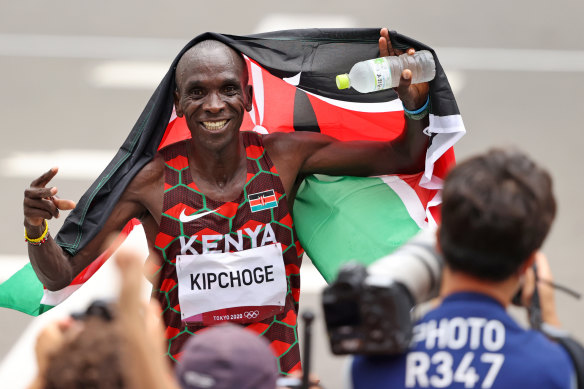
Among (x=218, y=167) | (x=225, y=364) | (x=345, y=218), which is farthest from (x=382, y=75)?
(x=225, y=364)

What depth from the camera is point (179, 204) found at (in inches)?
172

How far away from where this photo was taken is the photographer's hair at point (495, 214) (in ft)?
7.83

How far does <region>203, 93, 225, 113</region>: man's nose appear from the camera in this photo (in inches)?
171

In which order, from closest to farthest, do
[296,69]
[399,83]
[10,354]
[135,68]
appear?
1. [399,83]
2. [296,69]
3. [10,354]
4. [135,68]

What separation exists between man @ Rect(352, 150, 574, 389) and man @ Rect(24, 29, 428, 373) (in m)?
1.84

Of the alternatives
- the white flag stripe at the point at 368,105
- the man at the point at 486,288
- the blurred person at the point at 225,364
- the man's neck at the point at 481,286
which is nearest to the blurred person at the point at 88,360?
the blurred person at the point at 225,364

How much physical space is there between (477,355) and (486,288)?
0.15 meters

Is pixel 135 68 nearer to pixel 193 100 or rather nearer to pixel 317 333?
pixel 317 333

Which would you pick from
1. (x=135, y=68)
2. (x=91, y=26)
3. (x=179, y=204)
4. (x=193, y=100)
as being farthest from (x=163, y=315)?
(x=91, y=26)

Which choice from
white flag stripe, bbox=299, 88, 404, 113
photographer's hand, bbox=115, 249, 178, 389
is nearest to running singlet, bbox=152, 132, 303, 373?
white flag stripe, bbox=299, 88, 404, 113

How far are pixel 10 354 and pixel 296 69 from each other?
282 centimetres

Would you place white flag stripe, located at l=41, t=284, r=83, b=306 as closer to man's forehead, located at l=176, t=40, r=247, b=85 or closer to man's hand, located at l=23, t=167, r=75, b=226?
man's hand, located at l=23, t=167, r=75, b=226

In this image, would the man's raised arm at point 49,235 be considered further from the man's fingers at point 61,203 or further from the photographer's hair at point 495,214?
the photographer's hair at point 495,214

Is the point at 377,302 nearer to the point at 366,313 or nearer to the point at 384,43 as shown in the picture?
the point at 366,313
